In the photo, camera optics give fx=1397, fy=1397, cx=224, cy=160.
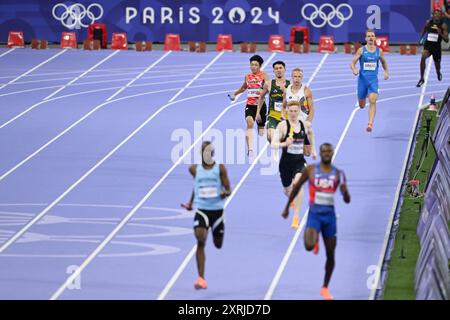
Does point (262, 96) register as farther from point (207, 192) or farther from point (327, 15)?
point (327, 15)

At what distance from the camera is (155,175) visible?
2412 cm

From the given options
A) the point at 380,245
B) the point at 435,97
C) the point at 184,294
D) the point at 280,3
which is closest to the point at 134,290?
the point at 184,294

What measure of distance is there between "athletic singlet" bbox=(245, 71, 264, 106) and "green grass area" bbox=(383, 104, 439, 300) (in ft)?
9.73

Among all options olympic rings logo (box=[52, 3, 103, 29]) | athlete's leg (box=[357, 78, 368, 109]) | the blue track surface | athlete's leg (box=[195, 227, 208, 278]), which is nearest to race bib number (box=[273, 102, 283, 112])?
the blue track surface

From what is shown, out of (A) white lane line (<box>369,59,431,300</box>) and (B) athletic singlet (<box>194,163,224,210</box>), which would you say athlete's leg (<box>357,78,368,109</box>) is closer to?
(A) white lane line (<box>369,59,431,300</box>)

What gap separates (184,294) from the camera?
58.0ft

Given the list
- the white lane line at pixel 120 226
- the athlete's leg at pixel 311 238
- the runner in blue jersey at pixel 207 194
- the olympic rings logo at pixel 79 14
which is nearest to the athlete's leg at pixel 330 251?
the athlete's leg at pixel 311 238

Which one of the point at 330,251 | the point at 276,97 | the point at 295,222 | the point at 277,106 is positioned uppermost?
the point at 276,97

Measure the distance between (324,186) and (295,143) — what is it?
3.15m

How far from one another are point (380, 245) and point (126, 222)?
397 cm

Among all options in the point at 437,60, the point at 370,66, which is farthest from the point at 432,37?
the point at 370,66
